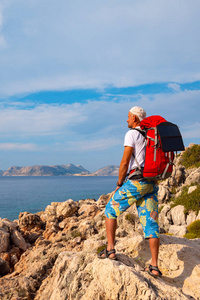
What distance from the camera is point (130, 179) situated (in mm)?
5062

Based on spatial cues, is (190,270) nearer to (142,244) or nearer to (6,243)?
(142,244)

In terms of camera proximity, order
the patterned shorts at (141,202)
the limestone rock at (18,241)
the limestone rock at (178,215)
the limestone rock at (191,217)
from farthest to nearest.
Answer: the limestone rock at (178,215)
the limestone rock at (191,217)
the limestone rock at (18,241)
the patterned shorts at (141,202)

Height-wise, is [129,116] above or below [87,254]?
above

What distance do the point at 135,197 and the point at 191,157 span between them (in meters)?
34.3

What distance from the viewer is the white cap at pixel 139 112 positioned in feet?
17.4

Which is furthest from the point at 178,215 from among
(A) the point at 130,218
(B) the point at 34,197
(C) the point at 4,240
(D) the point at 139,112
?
(B) the point at 34,197

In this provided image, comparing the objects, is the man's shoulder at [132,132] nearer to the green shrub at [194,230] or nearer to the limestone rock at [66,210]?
the green shrub at [194,230]

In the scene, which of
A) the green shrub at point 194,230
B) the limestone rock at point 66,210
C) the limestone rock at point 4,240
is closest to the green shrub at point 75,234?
the limestone rock at point 4,240

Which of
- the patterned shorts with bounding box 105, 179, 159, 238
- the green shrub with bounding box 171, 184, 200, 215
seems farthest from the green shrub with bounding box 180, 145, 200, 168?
the patterned shorts with bounding box 105, 179, 159, 238

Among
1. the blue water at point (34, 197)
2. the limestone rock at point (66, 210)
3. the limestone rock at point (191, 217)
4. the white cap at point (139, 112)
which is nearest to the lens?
the white cap at point (139, 112)

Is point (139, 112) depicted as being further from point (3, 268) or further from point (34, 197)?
point (34, 197)

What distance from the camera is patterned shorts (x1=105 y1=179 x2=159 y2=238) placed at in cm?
504

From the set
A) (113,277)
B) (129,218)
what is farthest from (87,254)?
(129,218)

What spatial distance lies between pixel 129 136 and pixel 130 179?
811 millimetres
